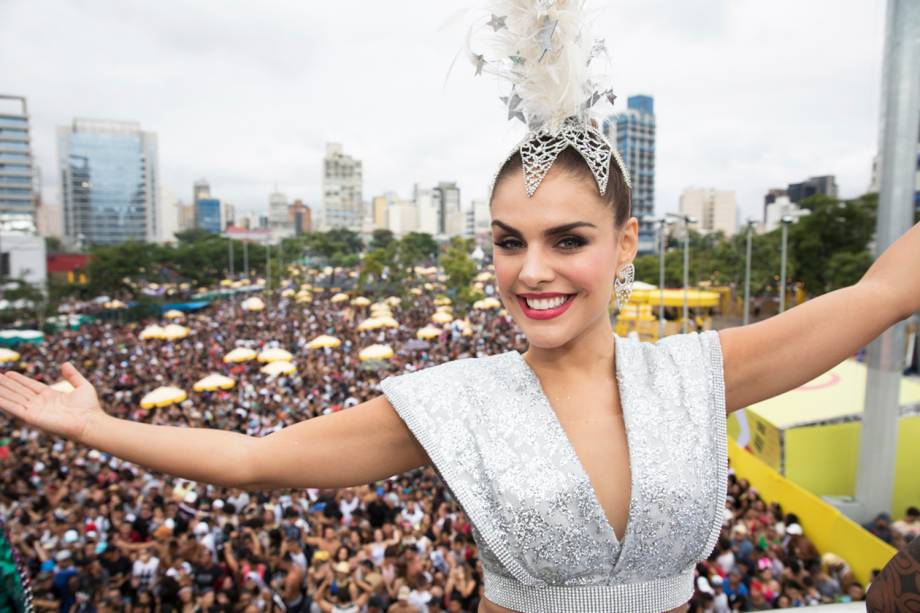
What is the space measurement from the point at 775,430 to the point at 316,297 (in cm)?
3506

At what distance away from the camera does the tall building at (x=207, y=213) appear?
163000mm

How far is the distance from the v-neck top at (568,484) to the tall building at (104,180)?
105639 mm

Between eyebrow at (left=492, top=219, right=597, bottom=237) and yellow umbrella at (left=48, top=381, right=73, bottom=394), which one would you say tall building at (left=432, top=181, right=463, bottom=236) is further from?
eyebrow at (left=492, top=219, right=597, bottom=237)

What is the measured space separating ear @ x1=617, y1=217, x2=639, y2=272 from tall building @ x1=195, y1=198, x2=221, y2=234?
174m

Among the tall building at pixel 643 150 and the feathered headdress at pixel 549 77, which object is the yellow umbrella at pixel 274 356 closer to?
the feathered headdress at pixel 549 77

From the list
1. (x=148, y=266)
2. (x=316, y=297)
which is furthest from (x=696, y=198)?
(x=148, y=266)

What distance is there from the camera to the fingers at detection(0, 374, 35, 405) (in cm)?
125

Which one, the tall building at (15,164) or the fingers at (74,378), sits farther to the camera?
the tall building at (15,164)

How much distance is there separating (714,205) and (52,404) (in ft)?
447

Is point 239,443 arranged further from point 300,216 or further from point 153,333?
point 300,216

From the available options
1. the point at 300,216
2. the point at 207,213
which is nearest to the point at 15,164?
the point at 300,216

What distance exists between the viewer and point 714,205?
124 metres

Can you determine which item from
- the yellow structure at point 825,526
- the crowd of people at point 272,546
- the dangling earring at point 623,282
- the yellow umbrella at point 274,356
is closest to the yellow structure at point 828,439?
the yellow structure at point 825,526

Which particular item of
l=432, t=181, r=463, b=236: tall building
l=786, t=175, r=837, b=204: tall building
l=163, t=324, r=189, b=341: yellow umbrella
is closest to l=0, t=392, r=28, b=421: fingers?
l=163, t=324, r=189, b=341: yellow umbrella
